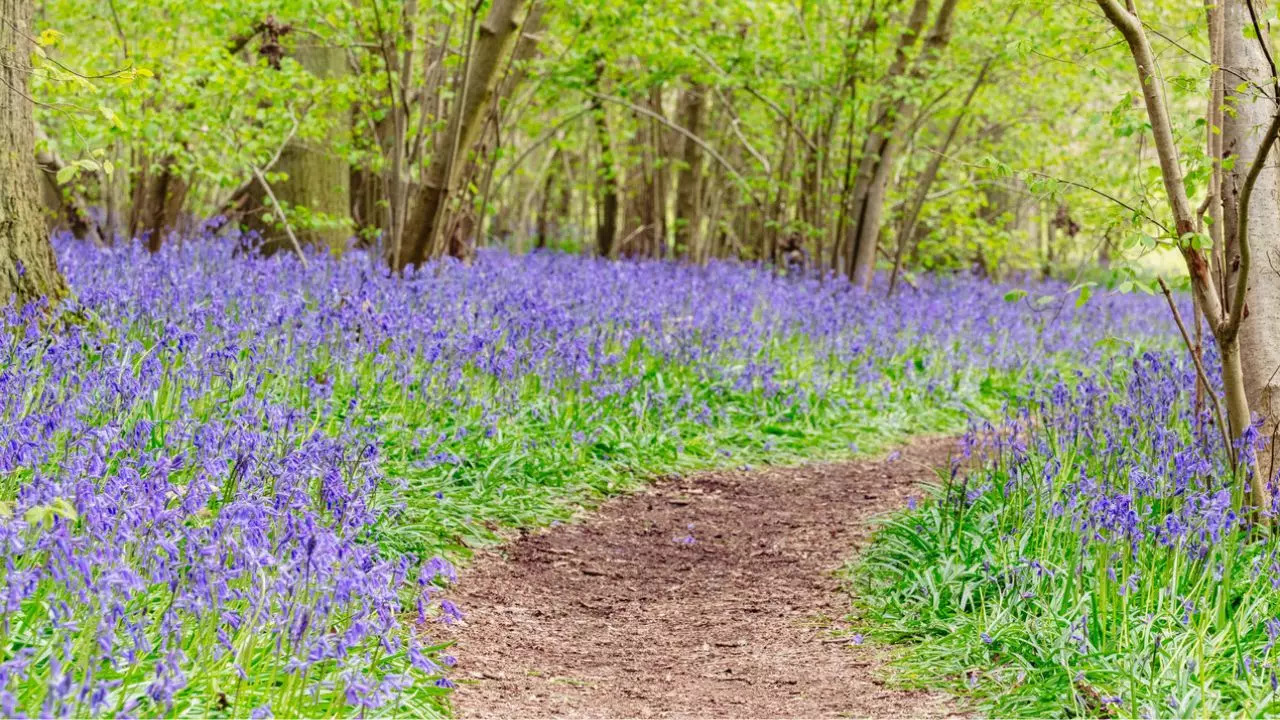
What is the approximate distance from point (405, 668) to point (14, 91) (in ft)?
11.7

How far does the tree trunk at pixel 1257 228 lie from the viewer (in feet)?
15.2

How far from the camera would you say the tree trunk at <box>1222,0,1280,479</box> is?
4.63m

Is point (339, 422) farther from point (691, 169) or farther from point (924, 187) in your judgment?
point (691, 169)

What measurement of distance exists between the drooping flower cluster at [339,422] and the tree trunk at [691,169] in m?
3.38

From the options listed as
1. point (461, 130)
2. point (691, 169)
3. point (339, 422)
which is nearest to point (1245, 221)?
point (339, 422)

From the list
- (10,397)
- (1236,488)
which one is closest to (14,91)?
(10,397)

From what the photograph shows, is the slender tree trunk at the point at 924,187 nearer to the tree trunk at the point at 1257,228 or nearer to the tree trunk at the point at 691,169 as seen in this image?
the tree trunk at the point at 691,169

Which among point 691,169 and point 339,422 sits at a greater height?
point 691,169

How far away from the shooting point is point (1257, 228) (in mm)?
4641

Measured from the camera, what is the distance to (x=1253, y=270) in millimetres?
4672

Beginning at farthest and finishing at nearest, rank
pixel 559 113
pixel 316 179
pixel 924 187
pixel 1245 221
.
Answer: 1. pixel 559 113
2. pixel 924 187
3. pixel 316 179
4. pixel 1245 221

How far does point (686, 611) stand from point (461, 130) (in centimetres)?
542

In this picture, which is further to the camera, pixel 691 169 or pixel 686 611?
pixel 691 169

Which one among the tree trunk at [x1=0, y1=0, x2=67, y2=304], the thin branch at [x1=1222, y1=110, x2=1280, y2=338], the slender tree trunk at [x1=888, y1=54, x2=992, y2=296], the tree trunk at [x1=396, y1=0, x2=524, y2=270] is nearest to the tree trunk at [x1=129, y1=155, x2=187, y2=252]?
the tree trunk at [x1=396, y1=0, x2=524, y2=270]
